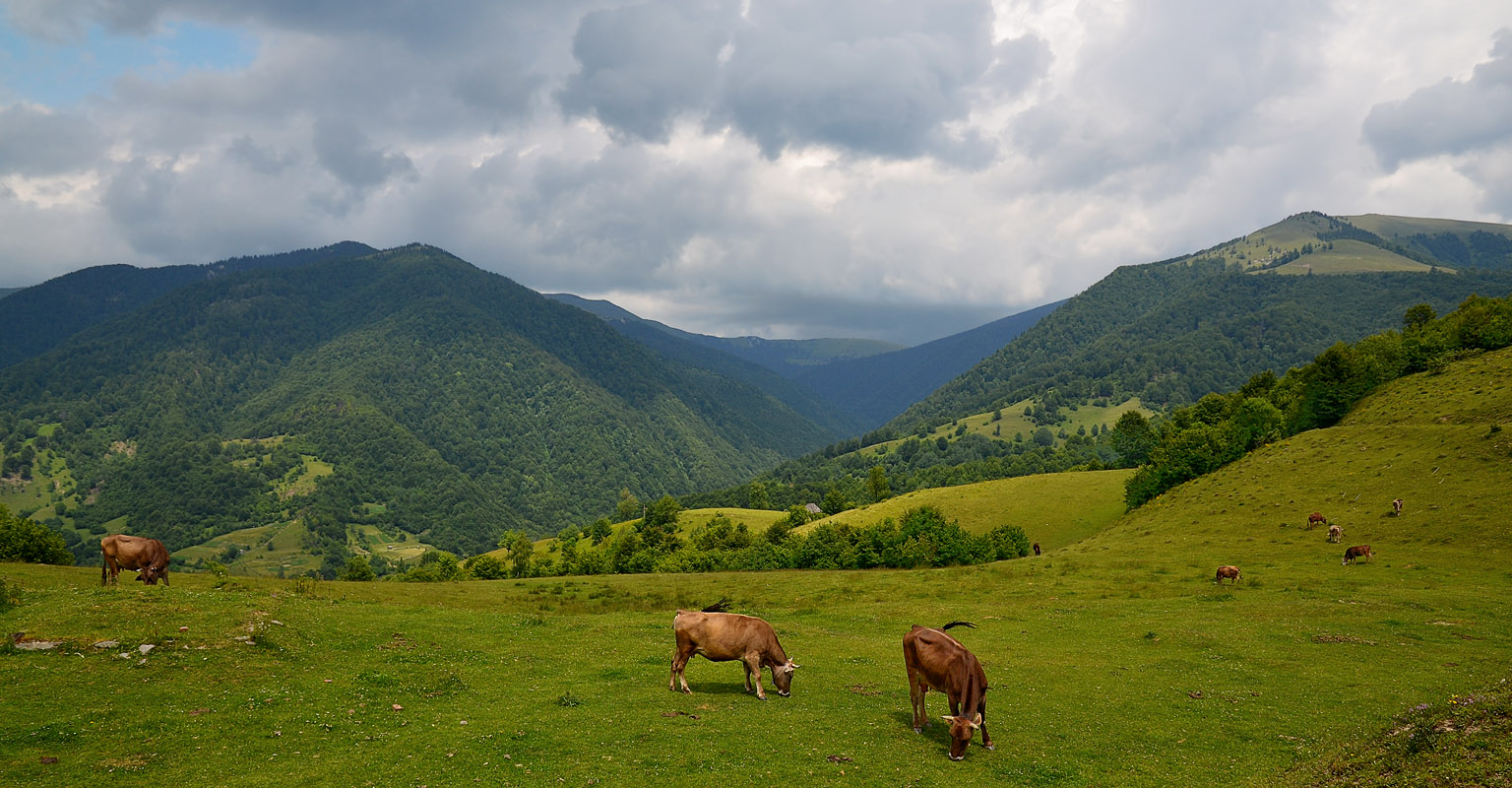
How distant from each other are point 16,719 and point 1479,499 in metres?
76.4

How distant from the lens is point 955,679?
57.8 feet

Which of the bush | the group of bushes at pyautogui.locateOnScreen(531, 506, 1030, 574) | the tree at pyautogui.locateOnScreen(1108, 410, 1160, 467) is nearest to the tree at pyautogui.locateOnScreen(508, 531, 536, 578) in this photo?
the bush

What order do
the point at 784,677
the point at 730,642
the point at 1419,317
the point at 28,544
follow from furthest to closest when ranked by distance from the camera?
the point at 1419,317 < the point at 28,544 < the point at 784,677 < the point at 730,642

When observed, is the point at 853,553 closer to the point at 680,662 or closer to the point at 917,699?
the point at 680,662

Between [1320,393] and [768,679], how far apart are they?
9561cm

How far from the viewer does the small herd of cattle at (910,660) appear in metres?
17.6

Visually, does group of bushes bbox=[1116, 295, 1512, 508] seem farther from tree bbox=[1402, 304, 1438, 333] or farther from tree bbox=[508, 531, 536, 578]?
tree bbox=[508, 531, 536, 578]

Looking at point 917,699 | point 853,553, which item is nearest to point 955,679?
point 917,699

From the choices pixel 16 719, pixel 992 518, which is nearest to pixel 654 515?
pixel 992 518

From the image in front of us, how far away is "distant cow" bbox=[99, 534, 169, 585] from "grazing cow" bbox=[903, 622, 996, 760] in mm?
35377

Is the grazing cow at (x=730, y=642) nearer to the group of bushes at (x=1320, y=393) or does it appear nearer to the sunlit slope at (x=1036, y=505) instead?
the sunlit slope at (x=1036, y=505)

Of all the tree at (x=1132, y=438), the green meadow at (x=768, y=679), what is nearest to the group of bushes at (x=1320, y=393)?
the green meadow at (x=768, y=679)

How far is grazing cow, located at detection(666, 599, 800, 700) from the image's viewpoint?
2116cm

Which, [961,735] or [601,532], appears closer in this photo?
[961,735]
